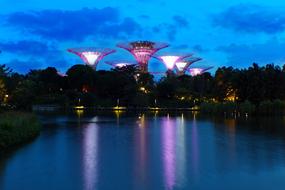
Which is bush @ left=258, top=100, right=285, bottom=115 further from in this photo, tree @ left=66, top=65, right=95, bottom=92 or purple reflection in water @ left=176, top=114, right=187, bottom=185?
tree @ left=66, top=65, right=95, bottom=92

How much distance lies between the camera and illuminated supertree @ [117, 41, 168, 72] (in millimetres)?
125500

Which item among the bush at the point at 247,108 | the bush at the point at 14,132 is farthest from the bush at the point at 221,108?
the bush at the point at 14,132

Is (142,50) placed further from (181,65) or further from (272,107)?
(272,107)

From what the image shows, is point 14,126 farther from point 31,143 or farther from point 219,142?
point 219,142

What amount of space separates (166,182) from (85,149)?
9.09 meters

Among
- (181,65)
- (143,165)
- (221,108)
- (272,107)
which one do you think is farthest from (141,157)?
(181,65)

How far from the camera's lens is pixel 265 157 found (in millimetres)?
19625

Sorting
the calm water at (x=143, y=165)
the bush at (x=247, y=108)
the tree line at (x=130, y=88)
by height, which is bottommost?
the calm water at (x=143, y=165)

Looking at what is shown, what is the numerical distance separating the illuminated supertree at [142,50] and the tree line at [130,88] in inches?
190

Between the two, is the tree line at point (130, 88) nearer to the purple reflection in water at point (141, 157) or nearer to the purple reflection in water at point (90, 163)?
the purple reflection in water at point (141, 157)

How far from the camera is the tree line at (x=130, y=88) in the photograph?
7750 cm

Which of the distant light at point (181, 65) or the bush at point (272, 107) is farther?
the distant light at point (181, 65)

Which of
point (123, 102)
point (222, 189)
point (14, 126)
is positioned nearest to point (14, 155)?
point (14, 126)

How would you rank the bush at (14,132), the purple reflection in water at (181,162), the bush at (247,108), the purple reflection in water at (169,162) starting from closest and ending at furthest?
the purple reflection in water at (169,162)
the purple reflection in water at (181,162)
the bush at (14,132)
the bush at (247,108)
